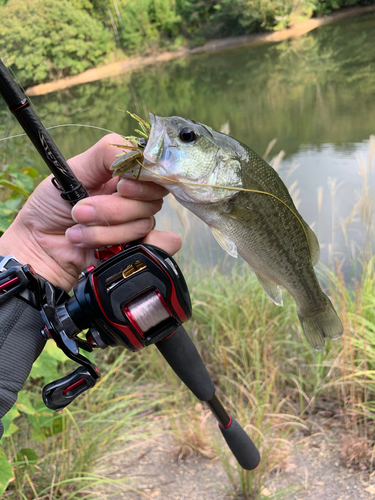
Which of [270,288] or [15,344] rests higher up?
[15,344]

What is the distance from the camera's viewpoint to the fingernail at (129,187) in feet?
3.75

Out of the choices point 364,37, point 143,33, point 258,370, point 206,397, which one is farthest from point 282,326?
point 143,33

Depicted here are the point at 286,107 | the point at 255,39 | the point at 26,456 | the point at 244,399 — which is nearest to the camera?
the point at 26,456

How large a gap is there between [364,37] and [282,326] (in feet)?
67.9

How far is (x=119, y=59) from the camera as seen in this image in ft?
58.2

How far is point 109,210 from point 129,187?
0.10 meters

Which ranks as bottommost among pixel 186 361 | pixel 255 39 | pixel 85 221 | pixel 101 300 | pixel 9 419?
pixel 255 39

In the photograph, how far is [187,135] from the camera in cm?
106

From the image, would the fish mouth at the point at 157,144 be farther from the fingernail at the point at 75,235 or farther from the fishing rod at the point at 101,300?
the fingernail at the point at 75,235

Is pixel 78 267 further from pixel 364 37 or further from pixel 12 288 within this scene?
pixel 364 37

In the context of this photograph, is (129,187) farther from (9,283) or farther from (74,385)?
(74,385)

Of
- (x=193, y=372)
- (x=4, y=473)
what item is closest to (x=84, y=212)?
(x=193, y=372)

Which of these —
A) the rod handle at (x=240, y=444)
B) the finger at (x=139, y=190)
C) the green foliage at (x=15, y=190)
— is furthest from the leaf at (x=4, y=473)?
the finger at (x=139, y=190)

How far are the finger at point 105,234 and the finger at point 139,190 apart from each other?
110mm
